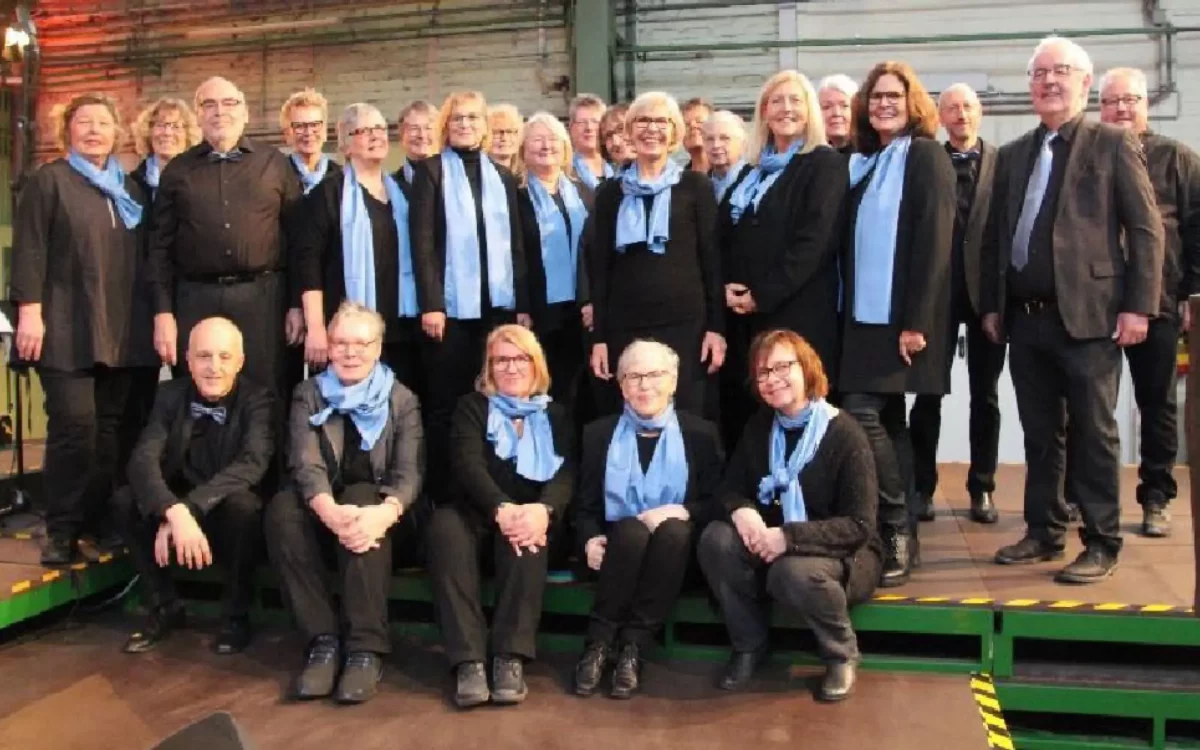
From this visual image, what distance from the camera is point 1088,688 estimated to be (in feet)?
9.99

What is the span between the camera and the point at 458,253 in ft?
12.3

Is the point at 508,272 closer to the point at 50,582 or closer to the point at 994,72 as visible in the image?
the point at 50,582

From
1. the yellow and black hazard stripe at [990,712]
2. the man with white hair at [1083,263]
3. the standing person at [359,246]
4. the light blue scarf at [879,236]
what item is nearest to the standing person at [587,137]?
the standing person at [359,246]

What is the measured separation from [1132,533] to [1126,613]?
1.02 m

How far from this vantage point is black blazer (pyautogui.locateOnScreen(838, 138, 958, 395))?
10.6 ft

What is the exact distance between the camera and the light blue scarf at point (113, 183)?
3.77 m

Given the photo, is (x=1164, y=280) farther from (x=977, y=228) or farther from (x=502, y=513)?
(x=502, y=513)

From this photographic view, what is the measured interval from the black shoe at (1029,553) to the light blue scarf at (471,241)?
1.94 metres

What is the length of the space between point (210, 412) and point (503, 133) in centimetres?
165

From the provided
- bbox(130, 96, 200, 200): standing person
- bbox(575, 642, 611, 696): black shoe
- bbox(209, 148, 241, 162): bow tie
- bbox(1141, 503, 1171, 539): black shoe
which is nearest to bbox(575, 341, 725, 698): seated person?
bbox(575, 642, 611, 696): black shoe

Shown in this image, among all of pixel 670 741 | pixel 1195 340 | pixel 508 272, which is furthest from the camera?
pixel 508 272

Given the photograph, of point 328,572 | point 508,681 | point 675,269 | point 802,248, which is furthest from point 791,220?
A: point 328,572

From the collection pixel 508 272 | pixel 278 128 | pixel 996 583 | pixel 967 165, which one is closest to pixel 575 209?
pixel 508 272

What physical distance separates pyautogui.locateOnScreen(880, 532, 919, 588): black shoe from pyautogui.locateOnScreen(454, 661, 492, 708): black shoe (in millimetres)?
1302
